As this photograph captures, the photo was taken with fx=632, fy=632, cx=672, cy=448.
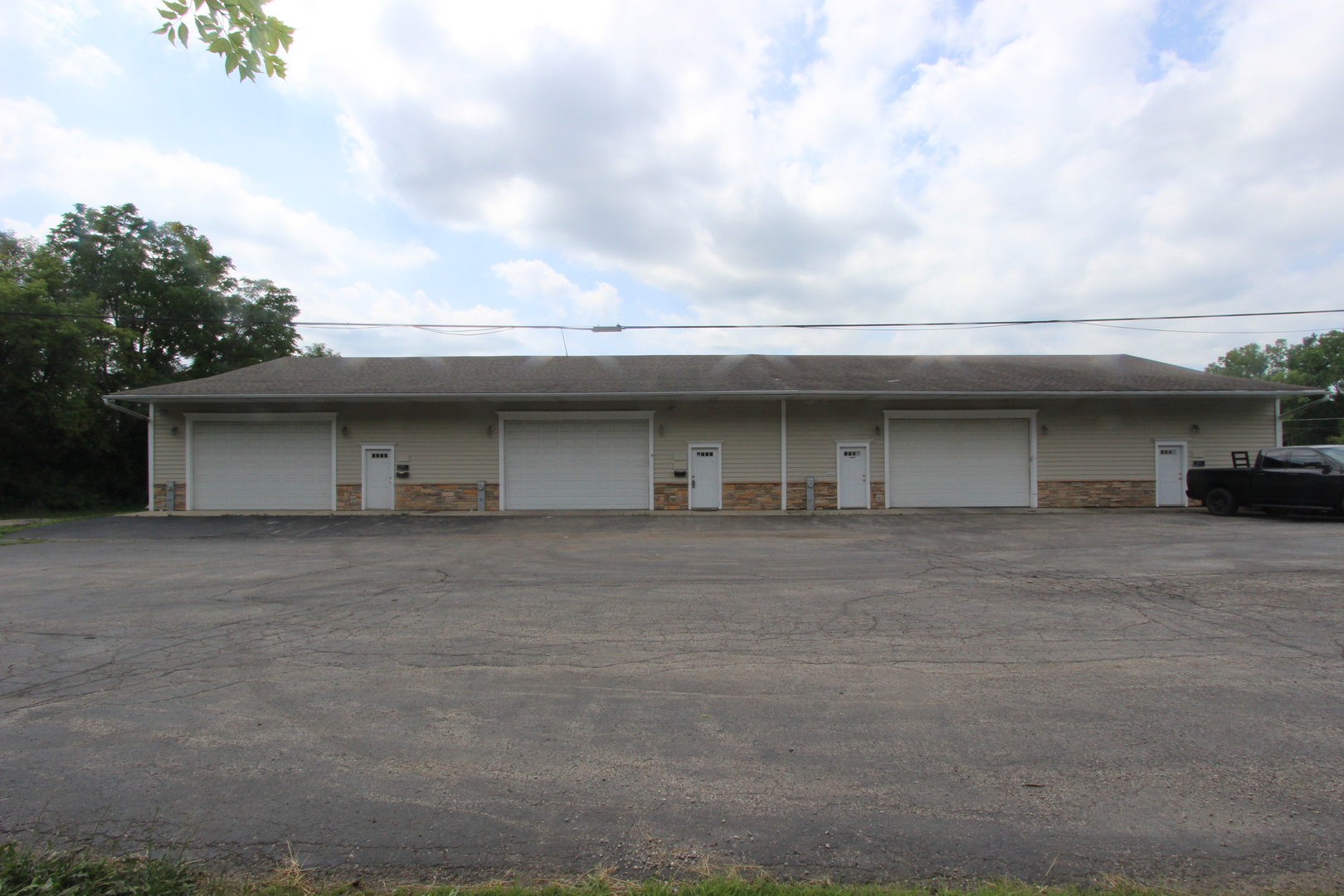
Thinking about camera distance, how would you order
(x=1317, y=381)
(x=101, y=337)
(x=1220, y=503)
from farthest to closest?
(x=1317, y=381) → (x=101, y=337) → (x=1220, y=503)

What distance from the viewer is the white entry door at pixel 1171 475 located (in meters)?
17.0

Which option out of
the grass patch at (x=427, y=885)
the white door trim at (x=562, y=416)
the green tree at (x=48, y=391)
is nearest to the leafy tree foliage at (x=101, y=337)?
the green tree at (x=48, y=391)

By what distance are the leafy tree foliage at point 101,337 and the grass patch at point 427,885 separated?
61.2 feet

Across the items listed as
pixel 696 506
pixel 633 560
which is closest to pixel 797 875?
pixel 633 560

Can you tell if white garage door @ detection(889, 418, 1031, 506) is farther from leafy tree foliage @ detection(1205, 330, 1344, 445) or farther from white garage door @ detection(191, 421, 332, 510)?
leafy tree foliage @ detection(1205, 330, 1344, 445)

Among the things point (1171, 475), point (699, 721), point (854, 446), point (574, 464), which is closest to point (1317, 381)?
point (1171, 475)

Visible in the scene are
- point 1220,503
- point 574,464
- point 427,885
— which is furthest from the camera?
point 574,464

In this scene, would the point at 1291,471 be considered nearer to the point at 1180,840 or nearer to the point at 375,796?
the point at 1180,840

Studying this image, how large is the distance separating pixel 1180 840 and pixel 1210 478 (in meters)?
16.4

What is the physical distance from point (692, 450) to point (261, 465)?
459 inches

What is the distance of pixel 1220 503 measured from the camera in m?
14.8

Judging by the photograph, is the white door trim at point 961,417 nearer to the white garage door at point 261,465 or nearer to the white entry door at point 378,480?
the white entry door at point 378,480

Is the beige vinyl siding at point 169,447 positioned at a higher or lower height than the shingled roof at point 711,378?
lower

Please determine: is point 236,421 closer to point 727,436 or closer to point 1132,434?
point 727,436
